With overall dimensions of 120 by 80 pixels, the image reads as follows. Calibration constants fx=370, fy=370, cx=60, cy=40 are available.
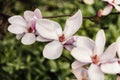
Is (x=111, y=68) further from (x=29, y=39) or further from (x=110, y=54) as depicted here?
(x=29, y=39)

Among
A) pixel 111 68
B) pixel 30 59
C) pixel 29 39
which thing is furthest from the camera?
pixel 30 59

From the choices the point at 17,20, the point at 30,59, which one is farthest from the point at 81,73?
the point at 30,59

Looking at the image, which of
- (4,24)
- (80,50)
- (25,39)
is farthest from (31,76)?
(80,50)

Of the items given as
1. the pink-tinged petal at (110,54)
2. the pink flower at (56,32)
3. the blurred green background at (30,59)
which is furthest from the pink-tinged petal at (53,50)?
the blurred green background at (30,59)

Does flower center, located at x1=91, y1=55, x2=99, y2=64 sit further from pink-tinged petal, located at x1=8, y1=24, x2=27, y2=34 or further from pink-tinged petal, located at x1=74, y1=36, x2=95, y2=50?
pink-tinged petal, located at x1=8, y1=24, x2=27, y2=34

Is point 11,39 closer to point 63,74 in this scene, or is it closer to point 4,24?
point 4,24
